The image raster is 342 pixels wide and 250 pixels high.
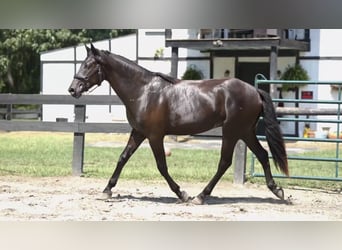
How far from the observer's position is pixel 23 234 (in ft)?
10.5

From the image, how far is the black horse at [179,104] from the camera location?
504 centimetres

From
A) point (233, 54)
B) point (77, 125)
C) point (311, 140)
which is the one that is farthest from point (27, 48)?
point (311, 140)

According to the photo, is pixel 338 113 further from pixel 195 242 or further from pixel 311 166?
pixel 195 242

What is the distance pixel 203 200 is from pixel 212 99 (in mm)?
1003

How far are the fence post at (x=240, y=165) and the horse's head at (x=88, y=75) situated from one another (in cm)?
218

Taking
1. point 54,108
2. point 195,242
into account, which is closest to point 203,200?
point 195,242

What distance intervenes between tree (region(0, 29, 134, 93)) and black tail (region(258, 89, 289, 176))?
18.0 metres

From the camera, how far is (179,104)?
5.08 metres

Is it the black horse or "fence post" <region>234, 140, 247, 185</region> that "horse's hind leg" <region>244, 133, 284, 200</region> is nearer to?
the black horse

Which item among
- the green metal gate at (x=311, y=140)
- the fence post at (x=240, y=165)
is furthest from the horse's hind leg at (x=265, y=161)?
the fence post at (x=240, y=165)

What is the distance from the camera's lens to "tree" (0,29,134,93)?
2466 centimetres

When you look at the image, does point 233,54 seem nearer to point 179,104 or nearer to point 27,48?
point 179,104

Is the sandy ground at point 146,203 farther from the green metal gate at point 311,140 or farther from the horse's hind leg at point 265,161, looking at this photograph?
the green metal gate at point 311,140

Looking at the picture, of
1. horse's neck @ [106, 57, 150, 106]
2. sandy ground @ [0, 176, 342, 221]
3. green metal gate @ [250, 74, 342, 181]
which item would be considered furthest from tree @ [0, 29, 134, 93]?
horse's neck @ [106, 57, 150, 106]
